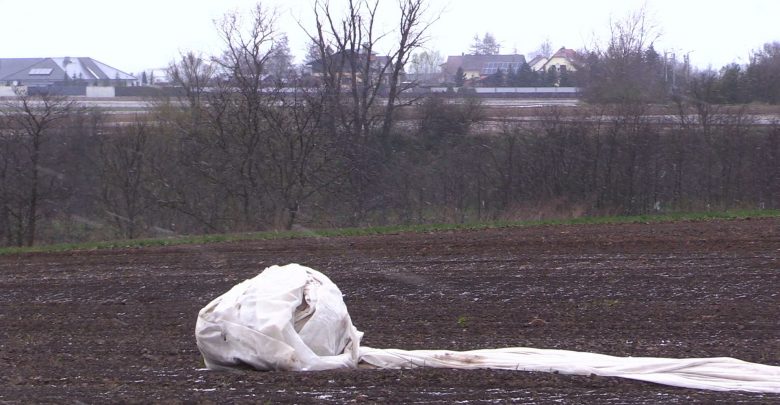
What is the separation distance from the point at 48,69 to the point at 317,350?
174 ft

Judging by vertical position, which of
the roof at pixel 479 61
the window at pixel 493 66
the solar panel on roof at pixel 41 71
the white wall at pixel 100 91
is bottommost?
the white wall at pixel 100 91

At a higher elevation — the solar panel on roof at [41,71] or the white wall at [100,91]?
the solar panel on roof at [41,71]

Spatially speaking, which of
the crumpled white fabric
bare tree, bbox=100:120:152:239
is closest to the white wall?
bare tree, bbox=100:120:152:239

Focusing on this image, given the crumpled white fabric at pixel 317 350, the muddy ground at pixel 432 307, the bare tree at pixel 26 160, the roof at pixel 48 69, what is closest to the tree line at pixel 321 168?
the bare tree at pixel 26 160

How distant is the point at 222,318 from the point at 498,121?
25.9 meters

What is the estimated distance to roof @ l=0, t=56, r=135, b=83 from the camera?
54438 millimetres

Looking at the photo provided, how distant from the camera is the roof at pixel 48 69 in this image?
54438 mm

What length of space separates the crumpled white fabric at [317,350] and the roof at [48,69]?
4926 cm

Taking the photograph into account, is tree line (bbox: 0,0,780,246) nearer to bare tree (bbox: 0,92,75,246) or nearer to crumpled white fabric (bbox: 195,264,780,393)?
bare tree (bbox: 0,92,75,246)

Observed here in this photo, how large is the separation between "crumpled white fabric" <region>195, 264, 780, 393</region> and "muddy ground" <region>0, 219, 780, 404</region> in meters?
0.23

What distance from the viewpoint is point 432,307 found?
11.2 metres

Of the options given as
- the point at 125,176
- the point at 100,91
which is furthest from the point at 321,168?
the point at 100,91

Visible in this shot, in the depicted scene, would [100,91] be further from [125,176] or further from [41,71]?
[125,176]

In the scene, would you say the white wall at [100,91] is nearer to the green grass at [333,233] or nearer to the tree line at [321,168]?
the tree line at [321,168]
